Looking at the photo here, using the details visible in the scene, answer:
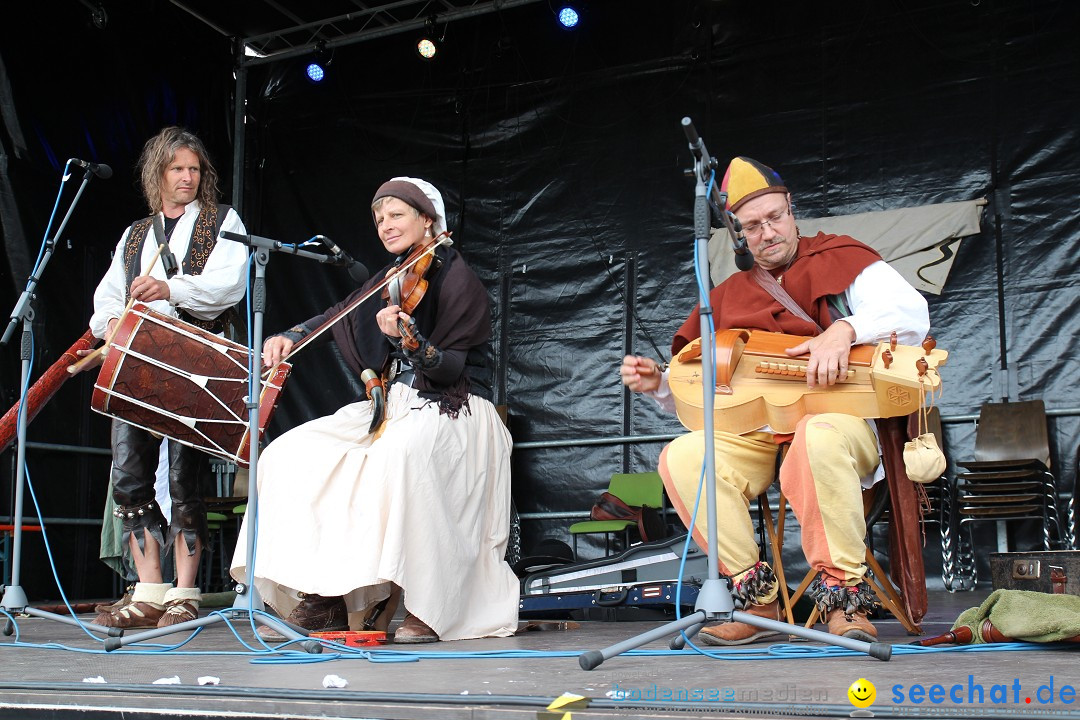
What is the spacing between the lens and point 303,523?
10.1 feet

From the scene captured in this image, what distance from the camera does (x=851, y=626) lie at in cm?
250

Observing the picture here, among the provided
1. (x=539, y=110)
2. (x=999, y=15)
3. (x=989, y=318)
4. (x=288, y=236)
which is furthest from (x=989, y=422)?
(x=288, y=236)

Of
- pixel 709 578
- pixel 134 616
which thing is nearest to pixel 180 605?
pixel 134 616

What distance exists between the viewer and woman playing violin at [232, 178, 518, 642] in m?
3.05

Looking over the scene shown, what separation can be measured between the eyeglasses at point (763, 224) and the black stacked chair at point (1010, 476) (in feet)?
9.28

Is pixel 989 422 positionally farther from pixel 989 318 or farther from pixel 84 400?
pixel 84 400

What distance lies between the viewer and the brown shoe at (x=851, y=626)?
2.42 m

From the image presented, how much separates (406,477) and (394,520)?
0.43 feet

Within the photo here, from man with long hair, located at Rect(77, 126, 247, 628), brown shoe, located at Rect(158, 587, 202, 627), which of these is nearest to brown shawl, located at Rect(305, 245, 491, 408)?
man with long hair, located at Rect(77, 126, 247, 628)

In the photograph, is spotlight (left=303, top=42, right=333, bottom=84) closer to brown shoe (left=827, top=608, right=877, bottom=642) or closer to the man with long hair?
the man with long hair

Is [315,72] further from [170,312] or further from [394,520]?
[394,520]

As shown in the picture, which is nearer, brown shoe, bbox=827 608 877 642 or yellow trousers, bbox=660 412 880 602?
brown shoe, bbox=827 608 877 642

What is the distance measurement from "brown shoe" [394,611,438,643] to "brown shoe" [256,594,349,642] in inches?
12.2

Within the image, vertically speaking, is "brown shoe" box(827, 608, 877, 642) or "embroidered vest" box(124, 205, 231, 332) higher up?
"embroidered vest" box(124, 205, 231, 332)
